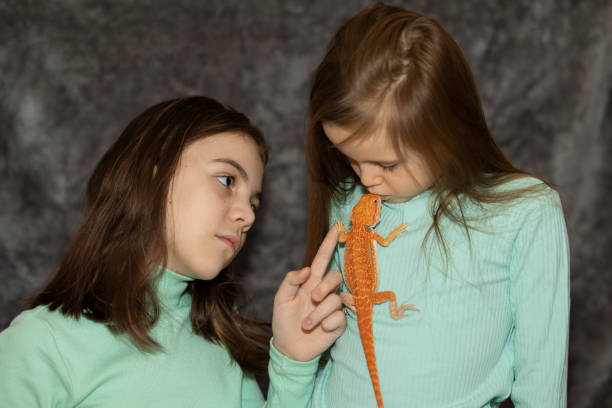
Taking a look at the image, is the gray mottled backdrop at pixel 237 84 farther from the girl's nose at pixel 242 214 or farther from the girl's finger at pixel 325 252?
the girl's finger at pixel 325 252

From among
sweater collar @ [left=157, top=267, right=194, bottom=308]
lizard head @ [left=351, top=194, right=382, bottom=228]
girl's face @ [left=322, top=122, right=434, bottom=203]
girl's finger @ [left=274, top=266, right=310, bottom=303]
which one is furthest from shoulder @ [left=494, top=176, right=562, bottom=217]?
sweater collar @ [left=157, top=267, right=194, bottom=308]

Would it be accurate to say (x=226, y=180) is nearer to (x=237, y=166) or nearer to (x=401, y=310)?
(x=237, y=166)

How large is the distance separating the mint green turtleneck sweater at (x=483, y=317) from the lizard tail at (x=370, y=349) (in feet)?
0.13

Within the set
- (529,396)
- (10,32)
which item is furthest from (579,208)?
(10,32)

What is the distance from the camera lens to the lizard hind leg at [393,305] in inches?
58.3

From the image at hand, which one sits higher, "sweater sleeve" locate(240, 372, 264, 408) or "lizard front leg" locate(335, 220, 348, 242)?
"lizard front leg" locate(335, 220, 348, 242)

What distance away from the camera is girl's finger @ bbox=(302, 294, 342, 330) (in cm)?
158

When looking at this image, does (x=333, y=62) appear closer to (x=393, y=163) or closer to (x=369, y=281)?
(x=393, y=163)

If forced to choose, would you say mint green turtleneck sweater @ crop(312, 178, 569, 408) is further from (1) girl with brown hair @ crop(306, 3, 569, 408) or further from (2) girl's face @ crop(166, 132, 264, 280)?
(2) girl's face @ crop(166, 132, 264, 280)

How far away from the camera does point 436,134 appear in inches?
54.7

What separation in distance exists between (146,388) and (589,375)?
6.10 ft

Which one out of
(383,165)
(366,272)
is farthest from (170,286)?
(383,165)

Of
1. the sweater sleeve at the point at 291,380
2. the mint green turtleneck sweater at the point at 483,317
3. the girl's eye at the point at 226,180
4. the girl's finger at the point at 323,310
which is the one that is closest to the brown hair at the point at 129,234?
the girl's eye at the point at 226,180

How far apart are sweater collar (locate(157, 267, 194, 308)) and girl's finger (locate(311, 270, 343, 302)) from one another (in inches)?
17.3
